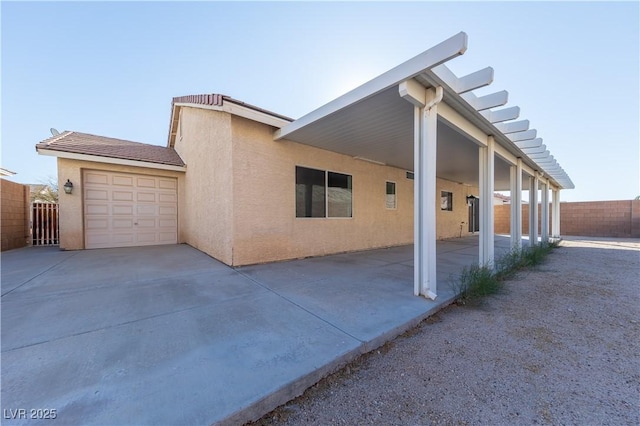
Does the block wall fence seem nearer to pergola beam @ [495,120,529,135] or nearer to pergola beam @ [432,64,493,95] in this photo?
pergola beam @ [495,120,529,135]

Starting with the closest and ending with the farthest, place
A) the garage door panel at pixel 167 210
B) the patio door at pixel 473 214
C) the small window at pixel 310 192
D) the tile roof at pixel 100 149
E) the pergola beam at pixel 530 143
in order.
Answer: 1. the pergola beam at pixel 530 143
2. the small window at pixel 310 192
3. the tile roof at pixel 100 149
4. the garage door panel at pixel 167 210
5. the patio door at pixel 473 214

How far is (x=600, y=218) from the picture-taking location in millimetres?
14133

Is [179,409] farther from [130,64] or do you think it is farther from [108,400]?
[130,64]

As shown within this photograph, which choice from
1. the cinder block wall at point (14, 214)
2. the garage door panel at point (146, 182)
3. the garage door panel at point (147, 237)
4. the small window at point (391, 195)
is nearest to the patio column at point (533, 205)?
the small window at point (391, 195)

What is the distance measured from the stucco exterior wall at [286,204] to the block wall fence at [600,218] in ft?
47.2

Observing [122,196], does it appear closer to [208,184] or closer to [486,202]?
[208,184]

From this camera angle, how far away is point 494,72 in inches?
122

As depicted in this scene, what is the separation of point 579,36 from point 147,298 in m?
9.89

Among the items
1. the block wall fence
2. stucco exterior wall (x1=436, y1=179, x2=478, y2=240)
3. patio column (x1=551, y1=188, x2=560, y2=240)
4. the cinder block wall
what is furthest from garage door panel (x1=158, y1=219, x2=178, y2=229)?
the block wall fence

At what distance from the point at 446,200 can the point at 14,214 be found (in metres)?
17.1

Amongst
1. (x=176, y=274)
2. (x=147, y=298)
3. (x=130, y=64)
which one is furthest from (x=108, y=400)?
(x=130, y=64)

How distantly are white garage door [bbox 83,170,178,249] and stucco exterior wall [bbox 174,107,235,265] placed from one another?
0.59m

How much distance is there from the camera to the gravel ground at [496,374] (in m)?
1.63

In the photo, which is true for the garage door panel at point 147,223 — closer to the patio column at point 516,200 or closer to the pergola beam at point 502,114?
the pergola beam at point 502,114
